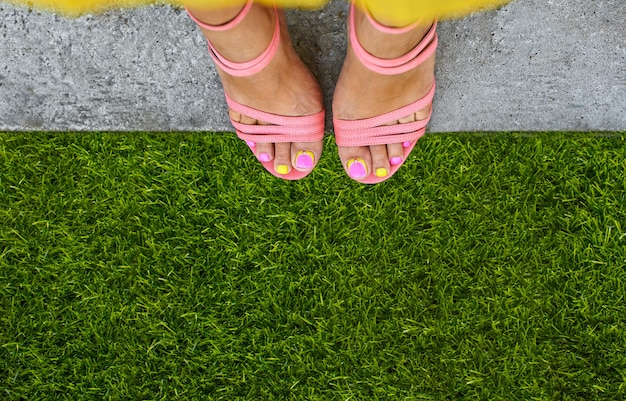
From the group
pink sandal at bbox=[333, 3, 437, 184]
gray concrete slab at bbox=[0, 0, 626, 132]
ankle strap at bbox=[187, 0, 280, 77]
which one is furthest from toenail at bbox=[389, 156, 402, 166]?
ankle strap at bbox=[187, 0, 280, 77]

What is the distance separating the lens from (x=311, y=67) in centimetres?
138

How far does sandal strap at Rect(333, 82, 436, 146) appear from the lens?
124 centimetres

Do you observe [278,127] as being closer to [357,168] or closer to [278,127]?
[278,127]

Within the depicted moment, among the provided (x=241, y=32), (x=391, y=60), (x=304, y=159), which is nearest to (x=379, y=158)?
(x=304, y=159)

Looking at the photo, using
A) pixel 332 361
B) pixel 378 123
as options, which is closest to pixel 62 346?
pixel 332 361

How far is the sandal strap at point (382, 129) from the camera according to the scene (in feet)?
4.05

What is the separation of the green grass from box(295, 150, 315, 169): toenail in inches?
3.7

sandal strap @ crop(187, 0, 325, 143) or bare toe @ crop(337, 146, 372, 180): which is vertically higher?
sandal strap @ crop(187, 0, 325, 143)

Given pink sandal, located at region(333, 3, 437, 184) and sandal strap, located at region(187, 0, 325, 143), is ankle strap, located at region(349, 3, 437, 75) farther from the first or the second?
sandal strap, located at region(187, 0, 325, 143)

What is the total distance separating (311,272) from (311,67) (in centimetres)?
54

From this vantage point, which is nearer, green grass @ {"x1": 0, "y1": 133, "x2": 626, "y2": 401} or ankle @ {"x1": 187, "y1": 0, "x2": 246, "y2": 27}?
ankle @ {"x1": 187, "y1": 0, "x2": 246, "y2": 27}

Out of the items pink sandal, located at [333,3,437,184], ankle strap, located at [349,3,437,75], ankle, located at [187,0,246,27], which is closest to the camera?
ankle, located at [187,0,246,27]

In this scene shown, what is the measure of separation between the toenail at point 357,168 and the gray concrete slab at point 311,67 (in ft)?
0.71

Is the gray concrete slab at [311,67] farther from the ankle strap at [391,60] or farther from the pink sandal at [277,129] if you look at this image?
the ankle strap at [391,60]
